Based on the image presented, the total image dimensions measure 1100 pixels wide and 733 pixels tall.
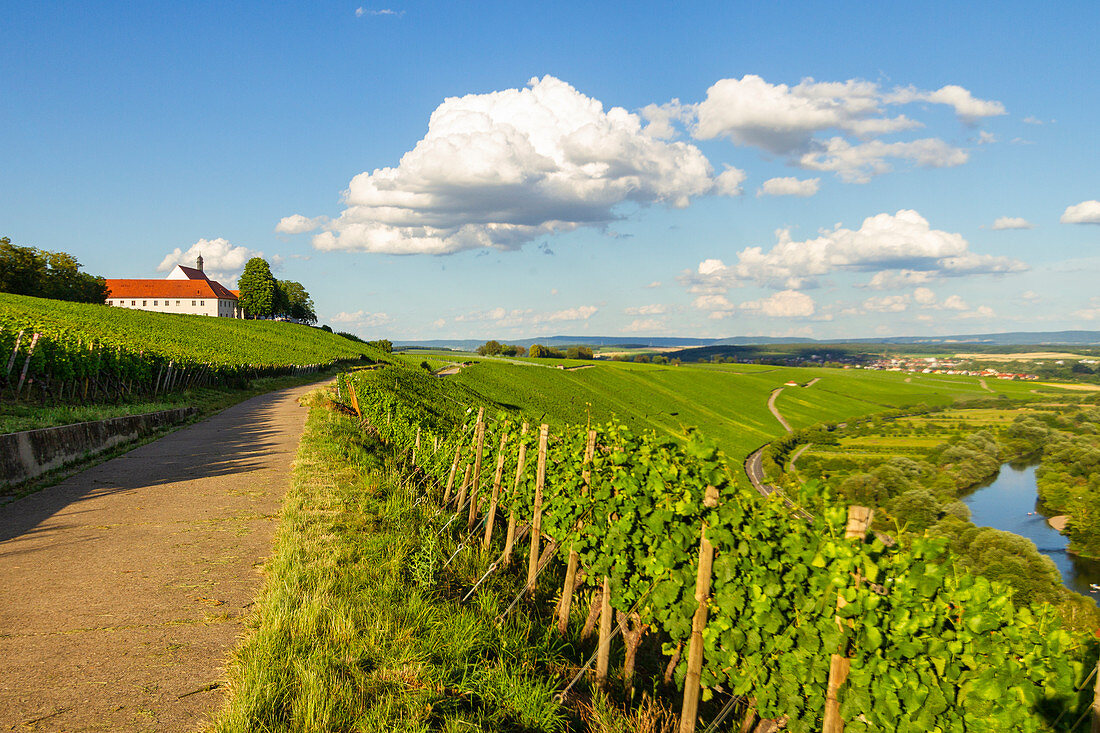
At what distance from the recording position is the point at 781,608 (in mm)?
4621

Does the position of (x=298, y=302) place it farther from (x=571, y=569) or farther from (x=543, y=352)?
(x=571, y=569)

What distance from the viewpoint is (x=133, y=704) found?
4355 millimetres

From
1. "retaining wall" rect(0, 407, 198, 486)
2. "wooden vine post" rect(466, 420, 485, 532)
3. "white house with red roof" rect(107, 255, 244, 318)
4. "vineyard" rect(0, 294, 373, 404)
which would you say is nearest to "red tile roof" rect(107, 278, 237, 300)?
"white house with red roof" rect(107, 255, 244, 318)

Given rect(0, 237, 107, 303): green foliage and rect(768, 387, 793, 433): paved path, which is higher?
rect(0, 237, 107, 303): green foliage

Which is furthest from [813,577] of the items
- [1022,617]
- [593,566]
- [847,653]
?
[593,566]

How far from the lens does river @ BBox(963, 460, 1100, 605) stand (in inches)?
2467

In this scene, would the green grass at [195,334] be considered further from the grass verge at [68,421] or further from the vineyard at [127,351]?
the grass verge at [68,421]

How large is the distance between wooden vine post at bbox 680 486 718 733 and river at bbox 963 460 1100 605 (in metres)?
69.7

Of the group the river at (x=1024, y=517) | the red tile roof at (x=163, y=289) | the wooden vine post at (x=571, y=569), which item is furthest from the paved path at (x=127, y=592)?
the red tile roof at (x=163, y=289)

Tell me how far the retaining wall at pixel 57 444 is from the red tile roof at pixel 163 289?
13353 cm

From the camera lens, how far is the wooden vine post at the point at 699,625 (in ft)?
15.8

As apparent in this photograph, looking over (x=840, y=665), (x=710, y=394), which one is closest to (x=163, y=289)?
(x=710, y=394)

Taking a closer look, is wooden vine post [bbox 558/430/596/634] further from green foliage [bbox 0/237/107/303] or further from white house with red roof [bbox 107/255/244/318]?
white house with red roof [bbox 107/255/244/318]

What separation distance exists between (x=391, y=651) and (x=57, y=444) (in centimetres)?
1126
